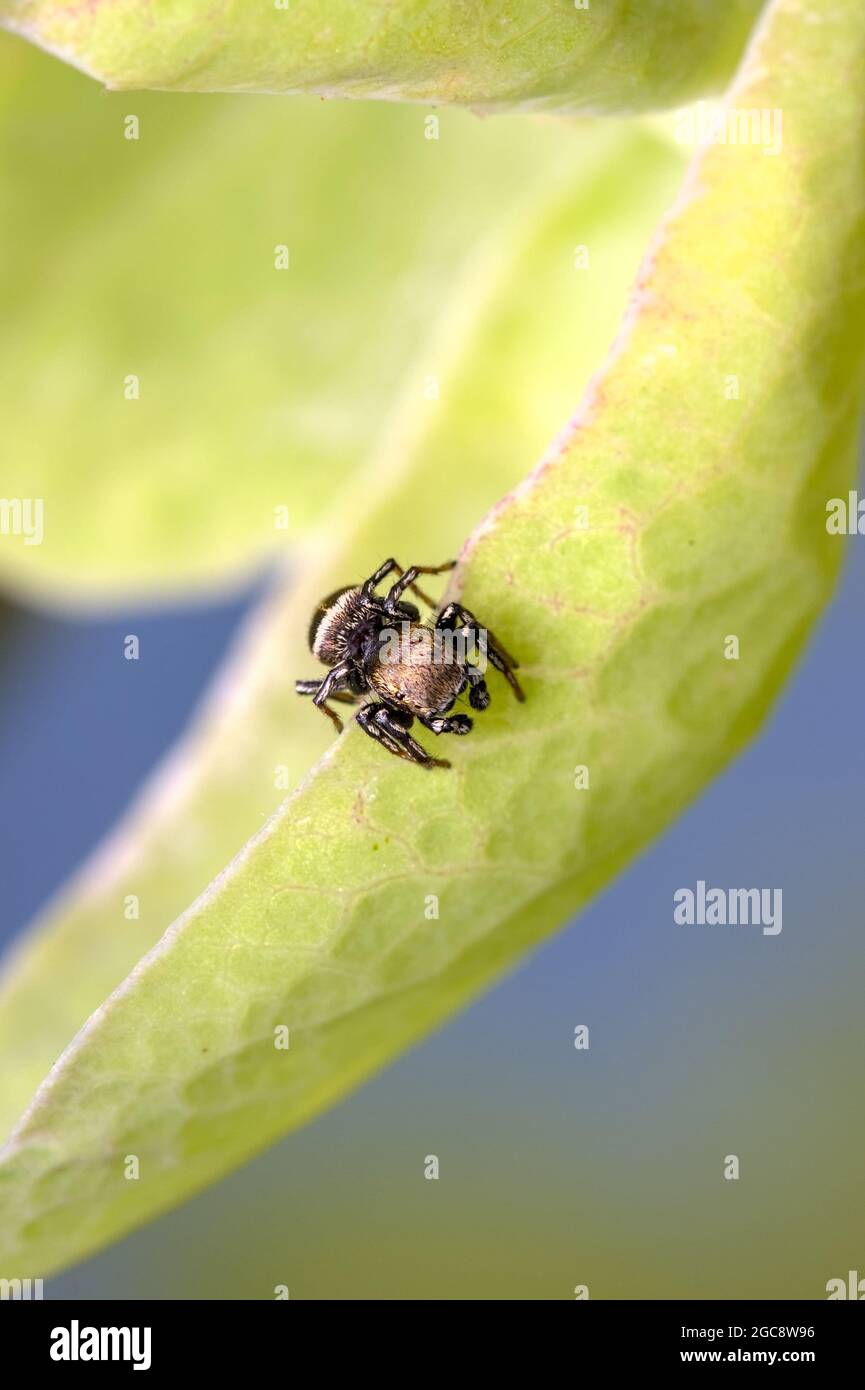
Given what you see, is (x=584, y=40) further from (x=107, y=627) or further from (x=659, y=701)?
(x=107, y=627)

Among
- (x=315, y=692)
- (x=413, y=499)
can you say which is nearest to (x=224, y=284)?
(x=413, y=499)

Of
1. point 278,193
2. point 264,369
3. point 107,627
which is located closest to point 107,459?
point 264,369

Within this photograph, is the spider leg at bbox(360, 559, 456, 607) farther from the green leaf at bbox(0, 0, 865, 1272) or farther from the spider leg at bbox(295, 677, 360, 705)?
the green leaf at bbox(0, 0, 865, 1272)

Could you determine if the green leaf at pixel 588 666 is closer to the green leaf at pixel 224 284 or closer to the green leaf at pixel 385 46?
the green leaf at pixel 385 46

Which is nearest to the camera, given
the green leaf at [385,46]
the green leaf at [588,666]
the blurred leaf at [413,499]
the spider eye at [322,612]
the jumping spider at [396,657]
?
the green leaf at [385,46]

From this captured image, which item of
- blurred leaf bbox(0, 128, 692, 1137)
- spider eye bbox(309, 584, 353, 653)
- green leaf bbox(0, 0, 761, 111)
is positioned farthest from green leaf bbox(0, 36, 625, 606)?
green leaf bbox(0, 0, 761, 111)

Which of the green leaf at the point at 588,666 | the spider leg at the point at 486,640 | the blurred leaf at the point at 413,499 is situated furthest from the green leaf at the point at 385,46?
the blurred leaf at the point at 413,499
